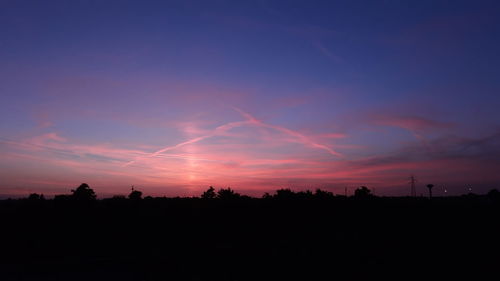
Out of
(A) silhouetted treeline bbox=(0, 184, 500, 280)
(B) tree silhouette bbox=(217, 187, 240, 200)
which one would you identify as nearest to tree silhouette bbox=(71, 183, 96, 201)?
(A) silhouetted treeline bbox=(0, 184, 500, 280)

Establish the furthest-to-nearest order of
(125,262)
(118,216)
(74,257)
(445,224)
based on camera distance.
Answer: (118,216)
(445,224)
(74,257)
(125,262)

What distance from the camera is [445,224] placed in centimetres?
2848

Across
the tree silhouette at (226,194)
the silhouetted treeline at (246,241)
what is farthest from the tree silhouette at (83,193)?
the tree silhouette at (226,194)

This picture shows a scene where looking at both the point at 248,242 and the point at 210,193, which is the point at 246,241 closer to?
the point at 248,242

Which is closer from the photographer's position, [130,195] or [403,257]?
[403,257]

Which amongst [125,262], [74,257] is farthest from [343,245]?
[74,257]

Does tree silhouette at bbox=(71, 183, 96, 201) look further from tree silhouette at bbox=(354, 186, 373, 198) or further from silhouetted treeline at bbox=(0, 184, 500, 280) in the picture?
tree silhouette at bbox=(354, 186, 373, 198)

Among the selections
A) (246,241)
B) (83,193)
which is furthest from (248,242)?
(83,193)

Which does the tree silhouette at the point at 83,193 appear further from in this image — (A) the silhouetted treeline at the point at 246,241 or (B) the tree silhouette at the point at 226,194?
(B) the tree silhouette at the point at 226,194

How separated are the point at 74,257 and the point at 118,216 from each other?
1022cm

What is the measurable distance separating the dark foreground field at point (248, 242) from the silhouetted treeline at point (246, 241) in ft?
0.20

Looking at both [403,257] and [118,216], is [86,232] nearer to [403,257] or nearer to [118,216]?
[118,216]

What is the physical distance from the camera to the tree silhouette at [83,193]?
32100 mm

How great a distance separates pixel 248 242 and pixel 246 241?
646mm
